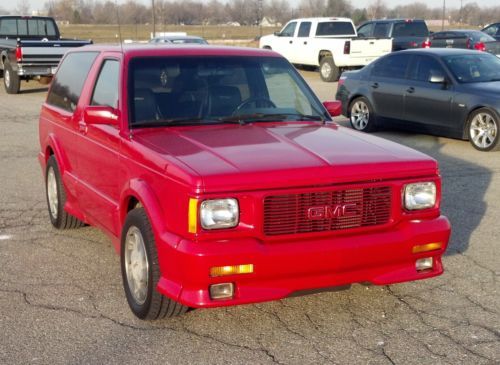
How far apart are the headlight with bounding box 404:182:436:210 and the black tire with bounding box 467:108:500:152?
6941mm

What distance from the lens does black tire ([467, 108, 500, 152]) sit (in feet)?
36.9

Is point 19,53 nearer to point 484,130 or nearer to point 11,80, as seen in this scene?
point 11,80

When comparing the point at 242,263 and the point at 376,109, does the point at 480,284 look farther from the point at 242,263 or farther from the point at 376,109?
the point at 376,109

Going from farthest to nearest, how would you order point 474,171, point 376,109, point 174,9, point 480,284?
point 174,9 < point 376,109 < point 474,171 < point 480,284

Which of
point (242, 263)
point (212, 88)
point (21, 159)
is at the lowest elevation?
point (21, 159)

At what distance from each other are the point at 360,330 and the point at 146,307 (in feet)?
4.42

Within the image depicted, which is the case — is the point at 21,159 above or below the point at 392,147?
below

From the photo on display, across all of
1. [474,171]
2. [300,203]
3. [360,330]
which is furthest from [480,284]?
[474,171]

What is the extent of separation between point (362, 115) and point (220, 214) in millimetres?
9959

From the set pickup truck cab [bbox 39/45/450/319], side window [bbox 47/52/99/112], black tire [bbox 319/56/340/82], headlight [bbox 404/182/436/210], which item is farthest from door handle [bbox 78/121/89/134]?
black tire [bbox 319/56/340/82]

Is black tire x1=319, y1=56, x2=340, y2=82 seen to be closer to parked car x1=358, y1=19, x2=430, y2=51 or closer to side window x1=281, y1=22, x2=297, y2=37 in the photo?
parked car x1=358, y1=19, x2=430, y2=51

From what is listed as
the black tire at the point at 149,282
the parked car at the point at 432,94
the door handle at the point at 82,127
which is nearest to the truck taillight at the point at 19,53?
the parked car at the point at 432,94

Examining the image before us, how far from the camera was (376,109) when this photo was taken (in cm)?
1342

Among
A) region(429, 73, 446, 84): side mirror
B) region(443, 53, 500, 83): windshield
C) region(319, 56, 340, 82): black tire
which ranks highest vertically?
region(443, 53, 500, 83): windshield
